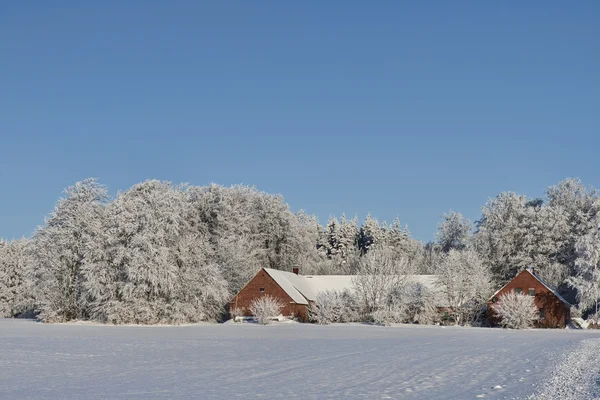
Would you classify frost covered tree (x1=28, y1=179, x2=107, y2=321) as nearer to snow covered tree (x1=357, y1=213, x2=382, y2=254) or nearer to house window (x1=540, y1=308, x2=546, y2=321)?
house window (x1=540, y1=308, x2=546, y2=321)

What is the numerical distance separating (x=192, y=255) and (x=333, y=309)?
15.4 m

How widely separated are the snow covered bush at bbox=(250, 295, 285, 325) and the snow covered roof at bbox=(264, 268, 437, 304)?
3.22 meters

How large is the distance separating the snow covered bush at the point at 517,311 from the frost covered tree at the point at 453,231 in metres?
44.8

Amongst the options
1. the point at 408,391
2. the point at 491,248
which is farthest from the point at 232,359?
the point at 491,248

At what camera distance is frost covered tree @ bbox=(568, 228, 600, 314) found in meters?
59.9

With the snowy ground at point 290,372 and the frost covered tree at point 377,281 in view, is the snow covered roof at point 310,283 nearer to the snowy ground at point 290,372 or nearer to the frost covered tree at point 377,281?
the frost covered tree at point 377,281

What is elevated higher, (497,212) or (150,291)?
(497,212)

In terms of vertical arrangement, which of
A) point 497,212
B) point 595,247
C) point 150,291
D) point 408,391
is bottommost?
point 408,391

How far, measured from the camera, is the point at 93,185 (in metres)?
67.8

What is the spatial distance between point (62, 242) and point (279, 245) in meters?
33.1

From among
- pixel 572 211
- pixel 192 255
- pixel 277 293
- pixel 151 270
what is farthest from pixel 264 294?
pixel 572 211

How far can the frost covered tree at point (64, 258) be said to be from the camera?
6347 cm

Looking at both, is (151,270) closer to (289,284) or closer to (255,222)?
(289,284)

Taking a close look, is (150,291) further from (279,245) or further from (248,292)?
(279,245)
